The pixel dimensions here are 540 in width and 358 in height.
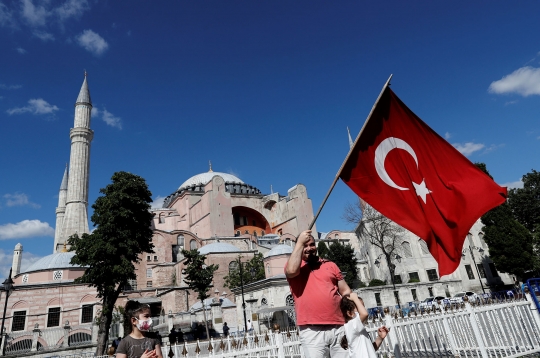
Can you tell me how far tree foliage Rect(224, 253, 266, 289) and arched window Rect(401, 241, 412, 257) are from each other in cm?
1412

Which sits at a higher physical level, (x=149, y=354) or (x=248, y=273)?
(x=248, y=273)

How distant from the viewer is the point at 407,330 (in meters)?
5.65

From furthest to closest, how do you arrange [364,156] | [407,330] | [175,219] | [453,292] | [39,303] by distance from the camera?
[175,219] < [453,292] < [39,303] < [407,330] < [364,156]

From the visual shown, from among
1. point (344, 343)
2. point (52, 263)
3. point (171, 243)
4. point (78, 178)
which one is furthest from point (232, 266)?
point (344, 343)

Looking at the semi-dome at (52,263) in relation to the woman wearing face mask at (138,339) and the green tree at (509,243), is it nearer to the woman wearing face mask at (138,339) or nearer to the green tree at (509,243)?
the woman wearing face mask at (138,339)

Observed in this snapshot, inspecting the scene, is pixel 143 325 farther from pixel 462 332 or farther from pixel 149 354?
pixel 462 332

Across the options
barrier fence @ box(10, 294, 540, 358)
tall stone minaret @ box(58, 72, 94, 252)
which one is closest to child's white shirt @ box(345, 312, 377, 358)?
barrier fence @ box(10, 294, 540, 358)

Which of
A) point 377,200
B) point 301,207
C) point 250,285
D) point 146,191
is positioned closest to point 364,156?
point 377,200

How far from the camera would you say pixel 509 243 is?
27.5 m

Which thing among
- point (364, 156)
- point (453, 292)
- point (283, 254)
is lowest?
point (453, 292)

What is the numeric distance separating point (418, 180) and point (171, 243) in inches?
1374

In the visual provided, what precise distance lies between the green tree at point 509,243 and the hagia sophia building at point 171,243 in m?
17.2

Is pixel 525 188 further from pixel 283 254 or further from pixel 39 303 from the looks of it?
pixel 39 303

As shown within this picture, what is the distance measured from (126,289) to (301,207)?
24.7m
